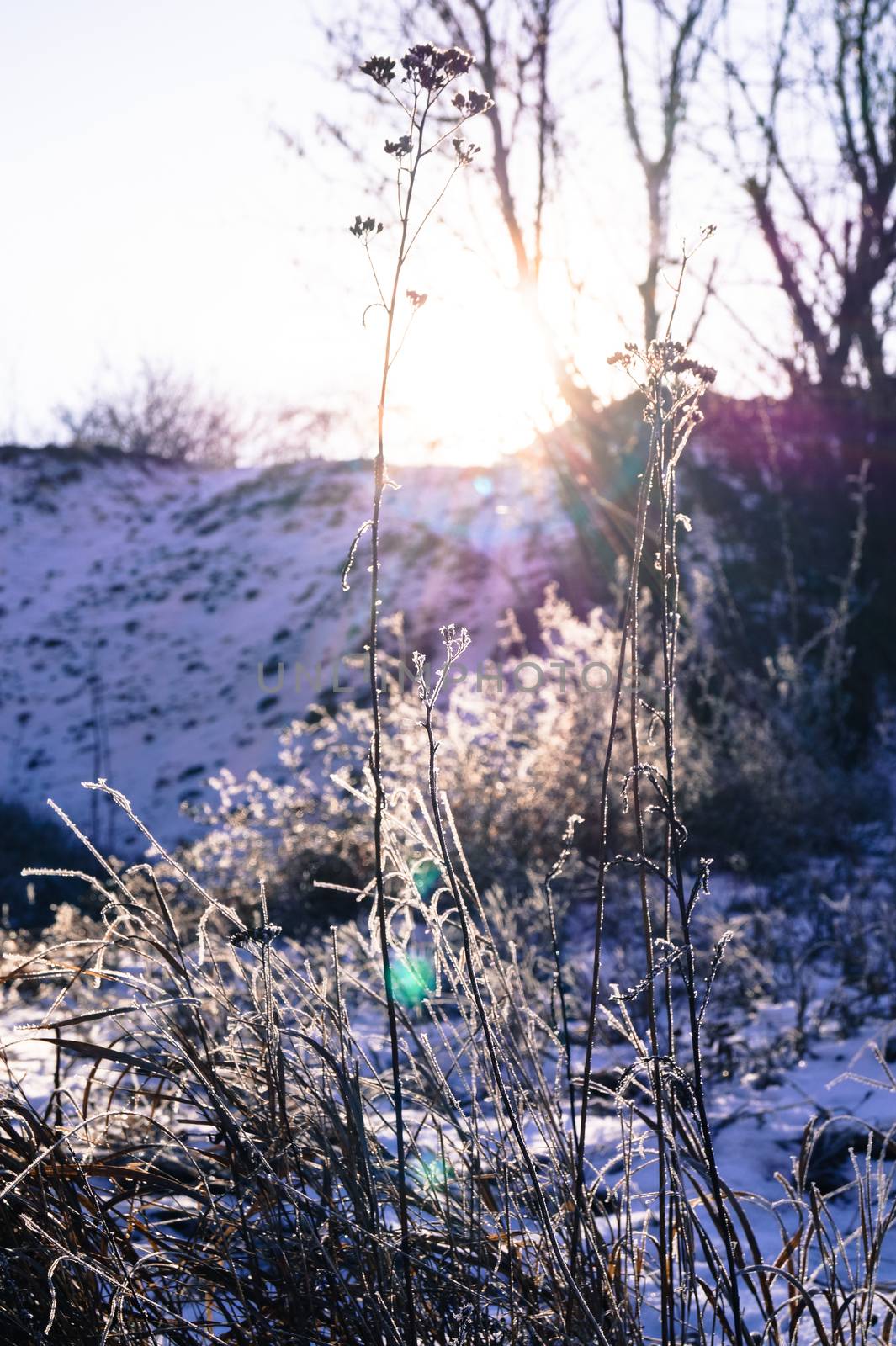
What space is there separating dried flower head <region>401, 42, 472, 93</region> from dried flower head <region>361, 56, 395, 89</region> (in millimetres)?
14

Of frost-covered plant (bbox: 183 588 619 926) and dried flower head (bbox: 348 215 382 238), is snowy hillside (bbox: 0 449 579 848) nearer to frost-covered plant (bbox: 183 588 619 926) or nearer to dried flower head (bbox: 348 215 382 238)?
frost-covered plant (bbox: 183 588 619 926)

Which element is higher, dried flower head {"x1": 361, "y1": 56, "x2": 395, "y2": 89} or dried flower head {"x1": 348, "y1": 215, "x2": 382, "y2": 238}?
dried flower head {"x1": 361, "y1": 56, "x2": 395, "y2": 89}

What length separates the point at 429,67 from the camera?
1033 mm

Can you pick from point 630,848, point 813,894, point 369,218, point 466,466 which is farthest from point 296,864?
point 466,466

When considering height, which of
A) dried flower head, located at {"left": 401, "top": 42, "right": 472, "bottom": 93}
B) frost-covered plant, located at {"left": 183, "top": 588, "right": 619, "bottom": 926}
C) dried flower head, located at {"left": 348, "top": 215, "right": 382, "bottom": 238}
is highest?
dried flower head, located at {"left": 401, "top": 42, "right": 472, "bottom": 93}

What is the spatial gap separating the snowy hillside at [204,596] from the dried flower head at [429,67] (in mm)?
7057

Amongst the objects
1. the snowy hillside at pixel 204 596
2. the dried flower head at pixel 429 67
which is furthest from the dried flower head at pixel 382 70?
the snowy hillside at pixel 204 596

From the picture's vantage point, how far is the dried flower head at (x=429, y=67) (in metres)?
1.02

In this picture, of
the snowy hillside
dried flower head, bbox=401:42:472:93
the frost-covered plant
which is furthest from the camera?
the snowy hillside

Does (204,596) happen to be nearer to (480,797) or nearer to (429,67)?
(480,797)

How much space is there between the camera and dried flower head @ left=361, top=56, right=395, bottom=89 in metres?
1.05

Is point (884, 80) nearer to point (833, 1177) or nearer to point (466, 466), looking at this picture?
point (466, 466)

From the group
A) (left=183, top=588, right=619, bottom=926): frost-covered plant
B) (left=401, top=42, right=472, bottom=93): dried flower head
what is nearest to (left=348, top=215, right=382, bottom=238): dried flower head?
(left=401, top=42, right=472, bottom=93): dried flower head

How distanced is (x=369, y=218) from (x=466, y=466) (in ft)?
42.4
